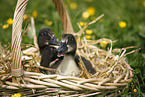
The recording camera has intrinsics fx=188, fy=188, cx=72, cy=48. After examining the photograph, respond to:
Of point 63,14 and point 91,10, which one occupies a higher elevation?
point 91,10

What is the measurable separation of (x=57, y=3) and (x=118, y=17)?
70.5 inches

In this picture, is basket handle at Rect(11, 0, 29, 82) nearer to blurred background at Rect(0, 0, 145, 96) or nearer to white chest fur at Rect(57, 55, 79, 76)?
white chest fur at Rect(57, 55, 79, 76)

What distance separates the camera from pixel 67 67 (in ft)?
6.24

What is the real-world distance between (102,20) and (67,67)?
213cm

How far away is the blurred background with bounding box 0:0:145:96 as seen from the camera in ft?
9.05

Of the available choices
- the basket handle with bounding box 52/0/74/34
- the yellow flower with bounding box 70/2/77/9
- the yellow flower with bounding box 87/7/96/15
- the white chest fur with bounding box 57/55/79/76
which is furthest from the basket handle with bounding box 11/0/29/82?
the yellow flower with bounding box 70/2/77/9

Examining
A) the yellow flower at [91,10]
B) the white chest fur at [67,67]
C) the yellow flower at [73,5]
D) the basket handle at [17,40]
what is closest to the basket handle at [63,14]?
the white chest fur at [67,67]

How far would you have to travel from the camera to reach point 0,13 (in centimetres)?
364

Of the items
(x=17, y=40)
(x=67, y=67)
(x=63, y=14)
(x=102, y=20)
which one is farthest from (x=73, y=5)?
(x=17, y=40)

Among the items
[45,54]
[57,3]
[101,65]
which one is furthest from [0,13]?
[101,65]

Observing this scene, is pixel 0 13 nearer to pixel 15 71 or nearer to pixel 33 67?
pixel 33 67

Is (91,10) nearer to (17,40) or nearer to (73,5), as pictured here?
(73,5)

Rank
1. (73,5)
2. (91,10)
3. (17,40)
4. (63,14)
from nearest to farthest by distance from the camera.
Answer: (17,40)
(63,14)
(91,10)
(73,5)

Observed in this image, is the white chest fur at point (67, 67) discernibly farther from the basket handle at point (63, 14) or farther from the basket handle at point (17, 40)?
the basket handle at point (63, 14)
